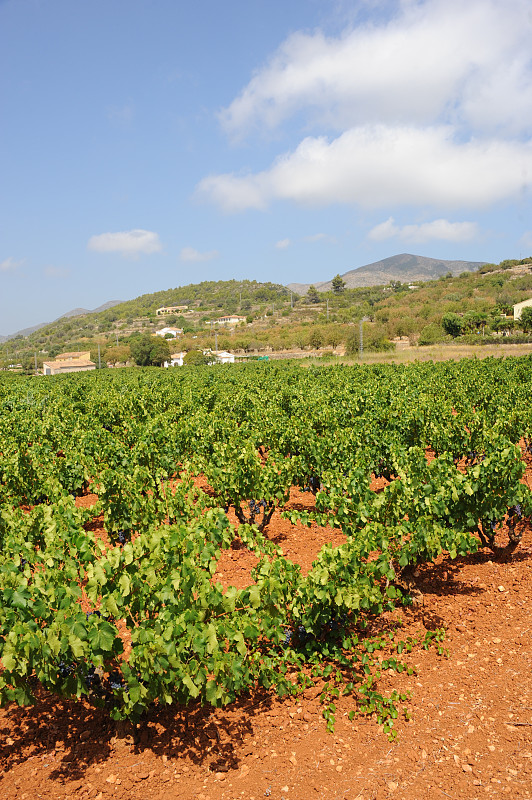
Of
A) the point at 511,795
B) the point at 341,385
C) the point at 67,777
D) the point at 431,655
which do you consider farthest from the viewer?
the point at 341,385

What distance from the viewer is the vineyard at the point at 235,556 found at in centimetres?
385

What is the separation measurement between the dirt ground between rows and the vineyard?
179mm

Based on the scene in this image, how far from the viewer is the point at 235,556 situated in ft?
25.8

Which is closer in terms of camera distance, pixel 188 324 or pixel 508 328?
pixel 508 328

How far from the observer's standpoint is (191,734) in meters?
4.28

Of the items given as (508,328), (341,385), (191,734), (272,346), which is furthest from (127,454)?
(272,346)

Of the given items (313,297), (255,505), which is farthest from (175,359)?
(313,297)

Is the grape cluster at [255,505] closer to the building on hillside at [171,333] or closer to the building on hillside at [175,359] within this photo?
the building on hillside at [175,359]

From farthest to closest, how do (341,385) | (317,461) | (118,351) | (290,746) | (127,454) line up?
(118,351)
(341,385)
(127,454)
(317,461)
(290,746)

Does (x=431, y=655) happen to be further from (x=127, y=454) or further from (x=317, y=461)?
(x=127, y=454)

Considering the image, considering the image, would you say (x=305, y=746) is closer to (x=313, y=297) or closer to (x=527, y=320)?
(x=527, y=320)

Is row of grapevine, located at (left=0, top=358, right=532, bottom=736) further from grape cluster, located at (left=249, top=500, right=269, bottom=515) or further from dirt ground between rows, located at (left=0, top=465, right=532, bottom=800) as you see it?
dirt ground between rows, located at (left=0, top=465, right=532, bottom=800)

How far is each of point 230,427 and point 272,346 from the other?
8015cm

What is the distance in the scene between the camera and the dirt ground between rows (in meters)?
3.73
